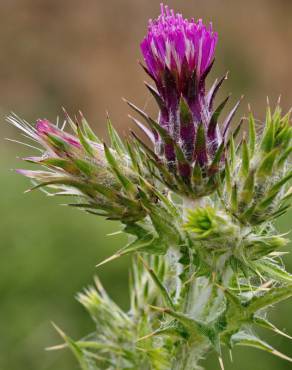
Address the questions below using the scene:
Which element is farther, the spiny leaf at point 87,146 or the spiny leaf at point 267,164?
the spiny leaf at point 87,146

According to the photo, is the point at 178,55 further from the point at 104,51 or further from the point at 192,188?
the point at 104,51

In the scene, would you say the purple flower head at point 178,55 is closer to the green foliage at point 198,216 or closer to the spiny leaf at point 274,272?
the green foliage at point 198,216

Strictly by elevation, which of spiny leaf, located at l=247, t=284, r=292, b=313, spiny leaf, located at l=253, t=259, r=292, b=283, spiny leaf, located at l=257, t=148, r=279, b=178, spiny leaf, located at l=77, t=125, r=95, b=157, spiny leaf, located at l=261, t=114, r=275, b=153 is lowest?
spiny leaf, located at l=247, t=284, r=292, b=313

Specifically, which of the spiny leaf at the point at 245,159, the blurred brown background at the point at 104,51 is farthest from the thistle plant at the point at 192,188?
the blurred brown background at the point at 104,51

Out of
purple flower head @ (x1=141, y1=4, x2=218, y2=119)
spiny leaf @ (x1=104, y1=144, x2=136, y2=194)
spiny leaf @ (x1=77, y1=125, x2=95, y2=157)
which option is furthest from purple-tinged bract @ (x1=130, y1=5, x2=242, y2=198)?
spiny leaf @ (x1=77, y1=125, x2=95, y2=157)

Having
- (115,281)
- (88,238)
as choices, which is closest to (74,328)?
(115,281)

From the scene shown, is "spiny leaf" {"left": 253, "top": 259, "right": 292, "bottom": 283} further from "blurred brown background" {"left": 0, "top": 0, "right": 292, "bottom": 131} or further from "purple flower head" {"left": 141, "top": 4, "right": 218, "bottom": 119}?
"blurred brown background" {"left": 0, "top": 0, "right": 292, "bottom": 131}

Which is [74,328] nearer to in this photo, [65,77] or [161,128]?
[161,128]

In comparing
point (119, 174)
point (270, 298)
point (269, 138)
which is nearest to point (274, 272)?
point (270, 298)
